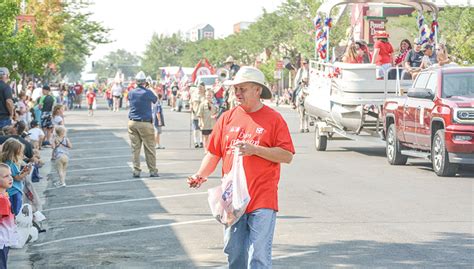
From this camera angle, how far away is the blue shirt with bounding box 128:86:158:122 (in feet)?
61.4

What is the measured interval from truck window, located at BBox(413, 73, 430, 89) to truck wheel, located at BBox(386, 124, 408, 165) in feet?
3.57

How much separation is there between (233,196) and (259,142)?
1.45 feet

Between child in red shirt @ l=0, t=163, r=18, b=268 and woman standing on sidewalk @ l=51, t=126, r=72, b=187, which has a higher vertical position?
child in red shirt @ l=0, t=163, r=18, b=268

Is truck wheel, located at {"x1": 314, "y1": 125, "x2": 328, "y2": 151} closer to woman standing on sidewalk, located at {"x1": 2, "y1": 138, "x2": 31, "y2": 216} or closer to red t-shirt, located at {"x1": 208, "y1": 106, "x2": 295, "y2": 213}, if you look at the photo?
woman standing on sidewalk, located at {"x1": 2, "y1": 138, "x2": 31, "y2": 216}

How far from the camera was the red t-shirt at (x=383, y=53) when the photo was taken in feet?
74.8

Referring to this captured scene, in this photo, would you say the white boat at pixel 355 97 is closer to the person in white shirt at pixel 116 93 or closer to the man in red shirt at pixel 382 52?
the man in red shirt at pixel 382 52

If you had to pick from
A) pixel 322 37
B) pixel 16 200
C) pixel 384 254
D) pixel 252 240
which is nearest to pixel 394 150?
pixel 322 37

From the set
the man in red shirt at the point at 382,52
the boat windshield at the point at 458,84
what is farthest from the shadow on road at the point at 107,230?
the man in red shirt at the point at 382,52

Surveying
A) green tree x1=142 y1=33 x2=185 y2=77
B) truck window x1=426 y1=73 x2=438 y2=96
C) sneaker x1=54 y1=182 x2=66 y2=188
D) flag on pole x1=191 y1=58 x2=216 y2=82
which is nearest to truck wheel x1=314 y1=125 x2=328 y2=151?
truck window x1=426 y1=73 x2=438 y2=96

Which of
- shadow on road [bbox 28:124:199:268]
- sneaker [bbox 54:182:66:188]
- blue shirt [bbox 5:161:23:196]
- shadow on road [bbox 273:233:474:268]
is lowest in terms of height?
sneaker [bbox 54:182:66:188]

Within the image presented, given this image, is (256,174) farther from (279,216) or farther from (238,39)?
(238,39)

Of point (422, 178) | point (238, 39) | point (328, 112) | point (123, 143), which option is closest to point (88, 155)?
point (123, 143)

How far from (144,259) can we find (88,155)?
50.8ft

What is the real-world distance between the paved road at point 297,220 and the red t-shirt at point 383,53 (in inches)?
97.1
